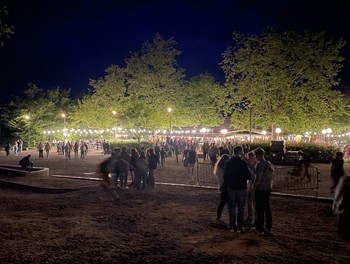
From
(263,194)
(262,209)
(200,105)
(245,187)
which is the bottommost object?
(262,209)

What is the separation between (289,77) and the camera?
3052 centimetres

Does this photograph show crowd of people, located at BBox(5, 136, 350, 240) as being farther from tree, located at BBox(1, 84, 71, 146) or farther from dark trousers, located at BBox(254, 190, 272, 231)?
tree, located at BBox(1, 84, 71, 146)

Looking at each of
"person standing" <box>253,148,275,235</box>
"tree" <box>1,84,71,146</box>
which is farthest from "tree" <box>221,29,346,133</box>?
"tree" <box>1,84,71,146</box>

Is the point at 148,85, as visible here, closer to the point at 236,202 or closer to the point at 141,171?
the point at 141,171

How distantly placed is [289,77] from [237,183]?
25654 millimetres

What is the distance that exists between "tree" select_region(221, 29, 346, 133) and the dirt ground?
2082cm

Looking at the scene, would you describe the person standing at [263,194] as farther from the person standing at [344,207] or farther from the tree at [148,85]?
the tree at [148,85]

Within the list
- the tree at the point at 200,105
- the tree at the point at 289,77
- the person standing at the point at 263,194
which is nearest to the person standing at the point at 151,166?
the person standing at the point at 263,194

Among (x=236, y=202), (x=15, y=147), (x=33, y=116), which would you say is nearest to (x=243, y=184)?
(x=236, y=202)

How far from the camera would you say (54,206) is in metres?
10.4

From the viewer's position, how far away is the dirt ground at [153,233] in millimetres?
6035

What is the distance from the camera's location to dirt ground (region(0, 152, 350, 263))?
604cm

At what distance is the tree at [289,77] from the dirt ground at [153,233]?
820 inches

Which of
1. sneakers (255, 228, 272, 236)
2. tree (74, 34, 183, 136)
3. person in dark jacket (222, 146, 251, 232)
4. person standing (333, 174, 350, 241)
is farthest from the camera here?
tree (74, 34, 183, 136)
